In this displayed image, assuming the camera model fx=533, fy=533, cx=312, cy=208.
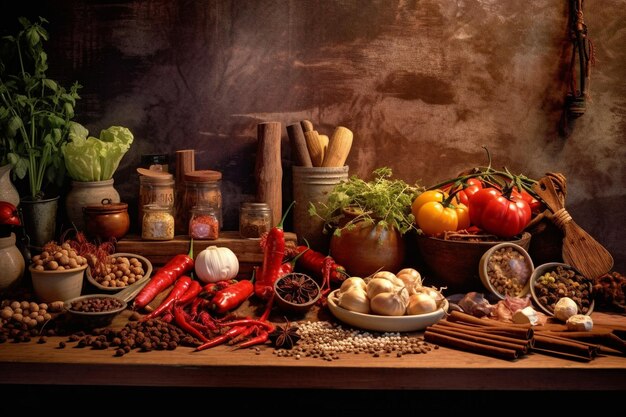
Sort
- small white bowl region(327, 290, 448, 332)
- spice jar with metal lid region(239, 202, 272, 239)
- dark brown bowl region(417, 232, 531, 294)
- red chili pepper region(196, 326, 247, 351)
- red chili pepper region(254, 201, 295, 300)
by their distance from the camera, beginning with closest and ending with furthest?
red chili pepper region(196, 326, 247, 351) < small white bowl region(327, 290, 448, 332) < dark brown bowl region(417, 232, 531, 294) < red chili pepper region(254, 201, 295, 300) < spice jar with metal lid region(239, 202, 272, 239)

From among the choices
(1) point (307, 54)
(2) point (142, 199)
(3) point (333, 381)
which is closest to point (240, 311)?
(3) point (333, 381)

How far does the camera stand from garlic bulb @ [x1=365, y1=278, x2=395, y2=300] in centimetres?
215

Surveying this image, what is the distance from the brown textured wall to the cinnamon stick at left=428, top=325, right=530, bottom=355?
4.10 ft

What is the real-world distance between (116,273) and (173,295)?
296 millimetres

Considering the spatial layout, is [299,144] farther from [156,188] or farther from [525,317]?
[525,317]

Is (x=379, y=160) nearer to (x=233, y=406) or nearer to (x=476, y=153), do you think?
(x=476, y=153)

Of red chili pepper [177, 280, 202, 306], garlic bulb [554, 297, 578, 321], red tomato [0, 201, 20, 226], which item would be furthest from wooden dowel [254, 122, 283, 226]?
garlic bulb [554, 297, 578, 321]

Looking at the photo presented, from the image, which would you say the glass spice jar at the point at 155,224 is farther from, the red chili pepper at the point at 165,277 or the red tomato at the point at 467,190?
the red tomato at the point at 467,190

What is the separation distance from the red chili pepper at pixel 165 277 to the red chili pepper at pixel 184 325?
20cm

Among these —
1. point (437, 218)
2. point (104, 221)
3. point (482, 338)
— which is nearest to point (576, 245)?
point (437, 218)

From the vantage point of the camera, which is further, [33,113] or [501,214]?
Answer: [33,113]

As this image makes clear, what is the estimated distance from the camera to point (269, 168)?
296 centimetres

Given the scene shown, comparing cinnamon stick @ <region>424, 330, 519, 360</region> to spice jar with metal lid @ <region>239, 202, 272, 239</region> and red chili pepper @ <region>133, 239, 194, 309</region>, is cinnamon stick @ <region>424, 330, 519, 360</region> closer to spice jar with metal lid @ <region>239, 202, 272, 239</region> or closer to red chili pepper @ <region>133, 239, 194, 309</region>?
spice jar with metal lid @ <region>239, 202, 272, 239</region>

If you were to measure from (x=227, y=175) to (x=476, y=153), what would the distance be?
1.47 meters
